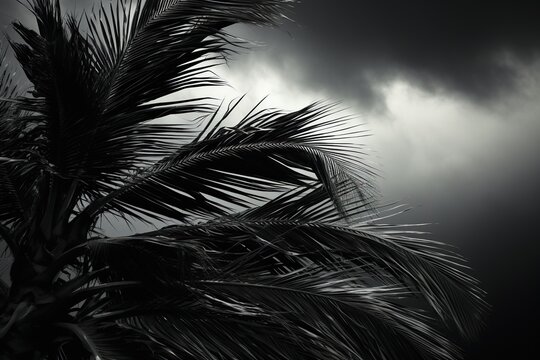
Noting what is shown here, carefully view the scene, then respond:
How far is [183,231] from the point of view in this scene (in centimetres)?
388

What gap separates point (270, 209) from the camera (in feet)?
14.5

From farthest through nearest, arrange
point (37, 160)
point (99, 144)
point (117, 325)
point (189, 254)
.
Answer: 1. point (99, 144)
2. point (37, 160)
3. point (117, 325)
4. point (189, 254)

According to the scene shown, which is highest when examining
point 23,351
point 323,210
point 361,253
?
point 323,210

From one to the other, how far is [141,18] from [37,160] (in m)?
1.33

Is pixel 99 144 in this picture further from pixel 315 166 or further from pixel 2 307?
pixel 315 166

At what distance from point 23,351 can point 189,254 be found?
4.41ft

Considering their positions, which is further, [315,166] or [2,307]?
[315,166]

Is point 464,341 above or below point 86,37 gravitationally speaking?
below

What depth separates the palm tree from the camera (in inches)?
136

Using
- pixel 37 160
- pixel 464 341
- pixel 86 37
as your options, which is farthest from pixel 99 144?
pixel 464 341

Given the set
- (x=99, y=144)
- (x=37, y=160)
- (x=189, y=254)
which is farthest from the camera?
(x=99, y=144)

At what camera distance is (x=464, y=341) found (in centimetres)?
385

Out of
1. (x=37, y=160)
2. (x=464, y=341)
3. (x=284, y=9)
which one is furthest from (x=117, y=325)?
(x=284, y=9)

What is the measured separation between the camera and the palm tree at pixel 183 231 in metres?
3.46
